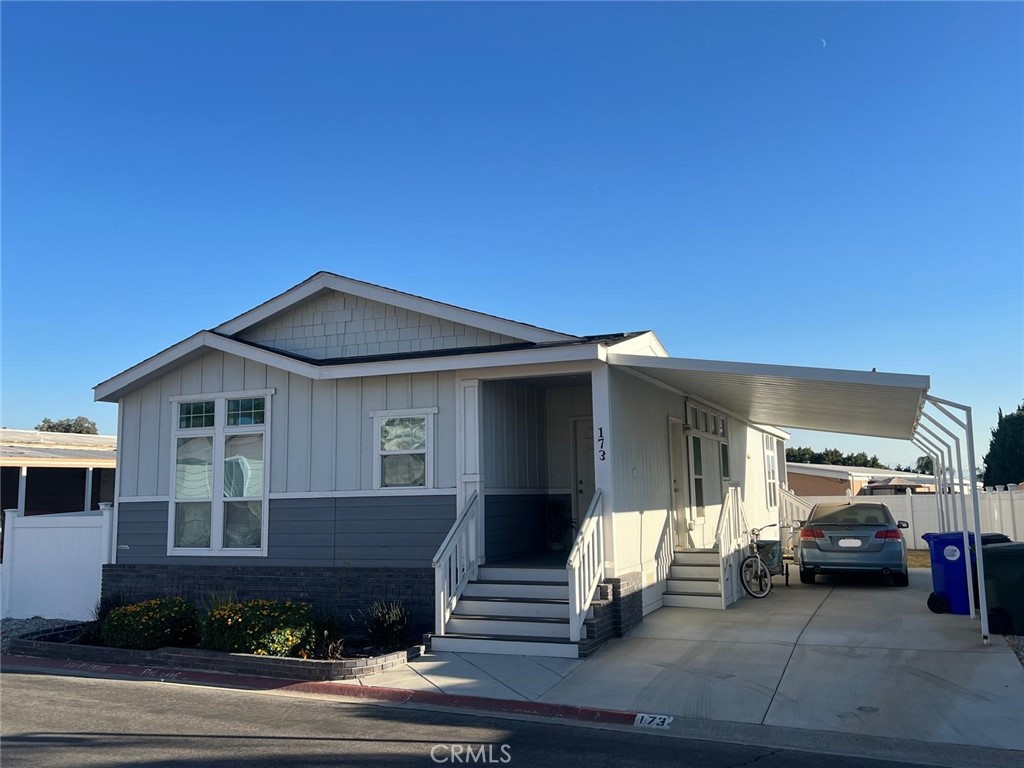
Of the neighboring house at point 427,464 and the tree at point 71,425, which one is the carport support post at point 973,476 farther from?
the tree at point 71,425

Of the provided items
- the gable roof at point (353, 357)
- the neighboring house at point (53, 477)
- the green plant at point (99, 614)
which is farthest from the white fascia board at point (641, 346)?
the neighboring house at point (53, 477)

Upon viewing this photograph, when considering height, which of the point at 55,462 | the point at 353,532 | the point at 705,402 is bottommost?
the point at 353,532

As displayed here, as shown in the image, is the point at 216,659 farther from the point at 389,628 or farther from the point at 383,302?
the point at 383,302

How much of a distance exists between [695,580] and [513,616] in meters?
3.63

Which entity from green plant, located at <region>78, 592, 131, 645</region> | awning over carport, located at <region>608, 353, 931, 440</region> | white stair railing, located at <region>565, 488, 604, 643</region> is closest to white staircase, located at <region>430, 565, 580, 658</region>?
white stair railing, located at <region>565, 488, 604, 643</region>

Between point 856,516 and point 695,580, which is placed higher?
point 856,516

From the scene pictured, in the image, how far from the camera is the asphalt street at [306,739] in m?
5.84

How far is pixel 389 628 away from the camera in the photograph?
9.73m

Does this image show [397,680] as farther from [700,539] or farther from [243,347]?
[700,539]

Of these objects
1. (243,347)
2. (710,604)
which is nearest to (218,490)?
(243,347)

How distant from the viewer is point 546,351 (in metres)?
10.2

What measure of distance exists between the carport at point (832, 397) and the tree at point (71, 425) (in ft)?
192

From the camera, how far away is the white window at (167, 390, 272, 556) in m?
11.8
